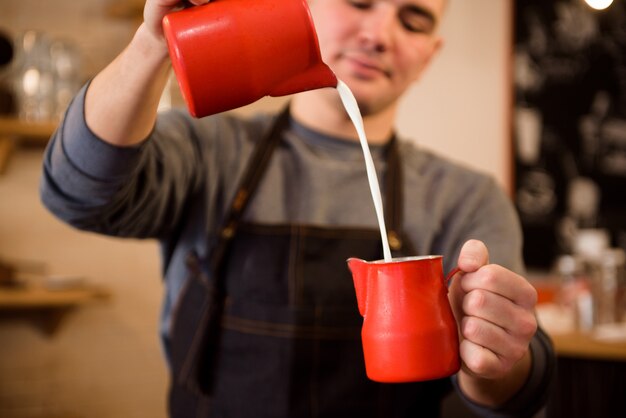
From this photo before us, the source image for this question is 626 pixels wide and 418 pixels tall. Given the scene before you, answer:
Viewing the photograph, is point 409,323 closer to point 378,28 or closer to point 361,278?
point 361,278

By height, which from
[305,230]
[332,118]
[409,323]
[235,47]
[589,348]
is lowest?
[589,348]

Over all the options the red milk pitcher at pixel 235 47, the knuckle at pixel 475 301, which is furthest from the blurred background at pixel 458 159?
the knuckle at pixel 475 301

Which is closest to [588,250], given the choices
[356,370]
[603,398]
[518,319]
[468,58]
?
[603,398]

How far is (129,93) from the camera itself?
90cm

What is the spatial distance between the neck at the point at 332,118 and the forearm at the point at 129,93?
414 millimetres

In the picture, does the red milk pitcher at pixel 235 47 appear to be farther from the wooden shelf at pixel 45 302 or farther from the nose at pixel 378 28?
the wooden shelf at pixel 45 302

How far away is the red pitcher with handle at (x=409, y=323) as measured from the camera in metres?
0.76

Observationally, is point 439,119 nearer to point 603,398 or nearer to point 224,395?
point 603,398

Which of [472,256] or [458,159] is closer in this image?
[472,256]

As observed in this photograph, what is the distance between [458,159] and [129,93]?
94.2 inches

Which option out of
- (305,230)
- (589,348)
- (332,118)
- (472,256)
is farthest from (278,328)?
(589,348)

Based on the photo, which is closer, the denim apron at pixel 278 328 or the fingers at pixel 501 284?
the fingers at pixel 501 284

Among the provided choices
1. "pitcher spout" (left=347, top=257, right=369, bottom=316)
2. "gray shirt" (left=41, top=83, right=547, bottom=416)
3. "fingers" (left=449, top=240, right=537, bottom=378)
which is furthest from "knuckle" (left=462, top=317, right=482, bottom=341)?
"gray shirt" (left=41, top=83, right=547, bottom=416)

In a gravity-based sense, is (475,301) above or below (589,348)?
above
